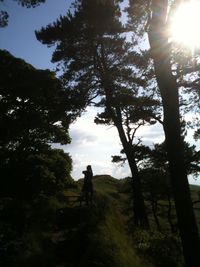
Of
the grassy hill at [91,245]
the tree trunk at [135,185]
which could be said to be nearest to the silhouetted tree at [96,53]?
the tree trunk at [135,185]

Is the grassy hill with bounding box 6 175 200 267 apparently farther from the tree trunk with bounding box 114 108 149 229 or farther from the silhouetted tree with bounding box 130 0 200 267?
the tree trunk with bounding box 114 108 149 229

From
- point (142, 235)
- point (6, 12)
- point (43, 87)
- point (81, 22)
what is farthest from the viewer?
point (43, 87)

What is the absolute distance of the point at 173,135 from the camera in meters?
8.33

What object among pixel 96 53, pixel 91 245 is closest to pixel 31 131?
pixel 96 53

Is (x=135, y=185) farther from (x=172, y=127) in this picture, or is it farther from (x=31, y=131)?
(x=172, y=127)

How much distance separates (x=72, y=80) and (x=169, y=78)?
1204 centimetres

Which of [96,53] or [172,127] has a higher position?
[96,53]

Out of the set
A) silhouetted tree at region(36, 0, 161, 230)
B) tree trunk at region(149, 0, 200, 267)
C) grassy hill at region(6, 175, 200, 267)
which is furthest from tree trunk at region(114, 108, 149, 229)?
tree trunk at region(149, 0, 200, 267)

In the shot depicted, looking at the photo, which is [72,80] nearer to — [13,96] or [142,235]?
[13,96]

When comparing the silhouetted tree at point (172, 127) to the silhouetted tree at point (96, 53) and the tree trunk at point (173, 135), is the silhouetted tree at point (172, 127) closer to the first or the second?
the tree trunk at point (173, 135)

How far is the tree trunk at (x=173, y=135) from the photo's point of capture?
25.3 feet

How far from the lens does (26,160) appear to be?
717 inches

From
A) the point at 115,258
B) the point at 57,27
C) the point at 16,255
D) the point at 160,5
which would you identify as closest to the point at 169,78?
the point at 160,5

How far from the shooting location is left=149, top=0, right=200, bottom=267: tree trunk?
7707mm
